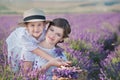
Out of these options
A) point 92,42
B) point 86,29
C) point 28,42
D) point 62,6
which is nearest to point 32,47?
point 28,42

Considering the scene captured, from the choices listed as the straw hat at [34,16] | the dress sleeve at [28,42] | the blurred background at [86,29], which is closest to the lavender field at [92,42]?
the blurred background at [86,29]

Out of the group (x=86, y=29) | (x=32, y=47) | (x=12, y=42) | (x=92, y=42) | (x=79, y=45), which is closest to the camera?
(x=32, y=47)

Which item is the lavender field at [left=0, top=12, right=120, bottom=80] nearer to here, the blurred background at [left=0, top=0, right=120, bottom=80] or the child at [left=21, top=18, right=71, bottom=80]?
the blurred background at [left=0, top=0, right=120, bottom=80]

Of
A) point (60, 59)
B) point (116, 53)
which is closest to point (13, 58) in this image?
point (60, 59)

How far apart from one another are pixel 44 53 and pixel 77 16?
4.97ft

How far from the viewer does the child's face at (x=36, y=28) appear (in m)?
2.75

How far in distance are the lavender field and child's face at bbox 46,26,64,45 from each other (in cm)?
29

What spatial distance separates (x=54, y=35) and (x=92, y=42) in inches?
41.7

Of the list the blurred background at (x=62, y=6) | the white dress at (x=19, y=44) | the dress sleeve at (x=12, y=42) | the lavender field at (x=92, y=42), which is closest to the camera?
the white dress at (x=19, y=44)

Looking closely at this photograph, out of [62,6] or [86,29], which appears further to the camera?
[86,29]

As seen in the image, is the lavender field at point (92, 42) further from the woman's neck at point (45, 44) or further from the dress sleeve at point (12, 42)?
the woman's neck at point (45, 44)

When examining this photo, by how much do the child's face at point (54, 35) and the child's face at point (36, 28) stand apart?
0.18 feet

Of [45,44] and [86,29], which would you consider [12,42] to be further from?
[86,29]

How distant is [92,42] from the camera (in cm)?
377
